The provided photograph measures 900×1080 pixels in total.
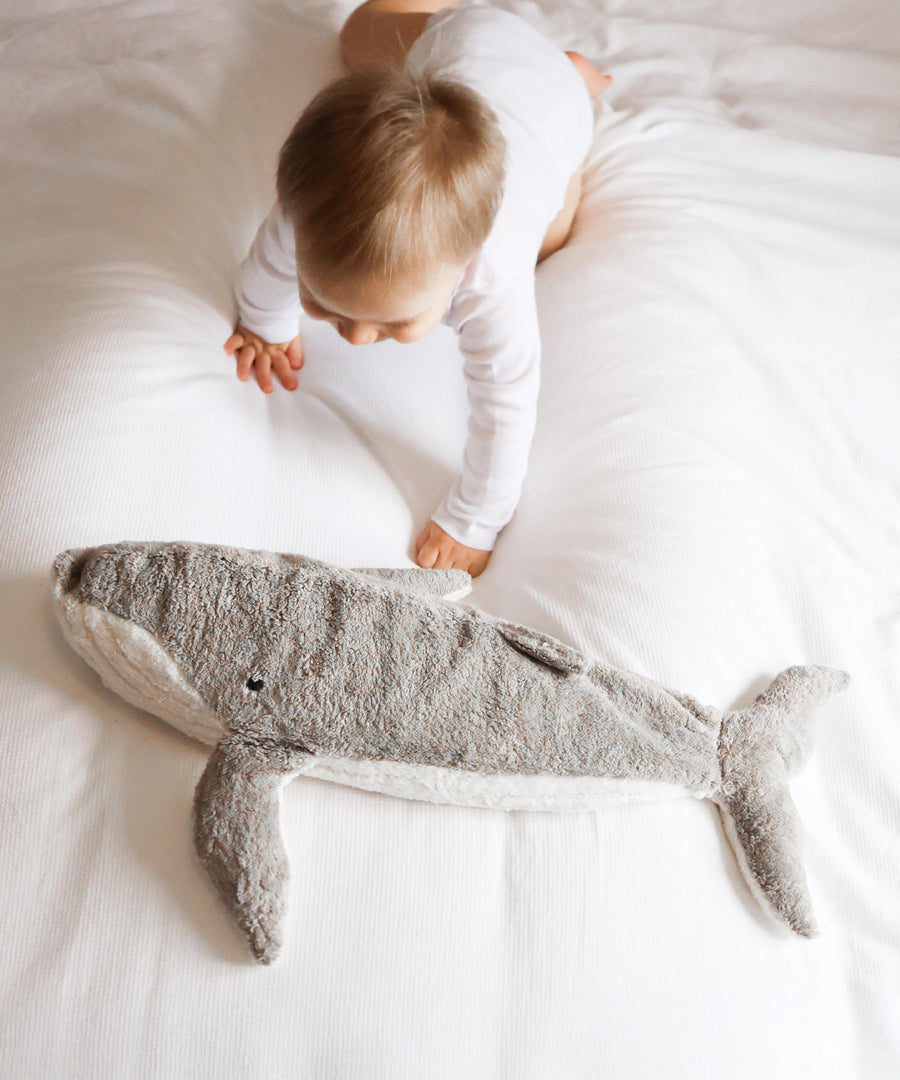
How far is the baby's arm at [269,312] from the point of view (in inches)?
31.6

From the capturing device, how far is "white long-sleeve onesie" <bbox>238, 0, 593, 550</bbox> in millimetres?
779

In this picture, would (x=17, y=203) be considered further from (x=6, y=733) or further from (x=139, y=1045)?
(x=139, y=1045)

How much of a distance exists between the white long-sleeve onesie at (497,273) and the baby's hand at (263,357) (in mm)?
13

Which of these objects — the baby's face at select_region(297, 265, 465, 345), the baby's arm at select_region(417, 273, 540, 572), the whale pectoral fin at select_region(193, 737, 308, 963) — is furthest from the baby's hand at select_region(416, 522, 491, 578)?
the whale pectoral fin at select_region(193, 737, 308, 963)

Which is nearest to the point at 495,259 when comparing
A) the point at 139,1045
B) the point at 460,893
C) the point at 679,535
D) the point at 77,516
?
the point at 679,535

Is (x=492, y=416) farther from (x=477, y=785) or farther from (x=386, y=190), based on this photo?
(x=477, y=785)

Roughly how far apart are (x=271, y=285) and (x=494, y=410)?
0.23 m

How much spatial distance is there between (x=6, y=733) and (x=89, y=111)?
0.70 metres

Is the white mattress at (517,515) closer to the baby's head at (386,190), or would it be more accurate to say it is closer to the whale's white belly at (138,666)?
the whale's white belly at (138,666)

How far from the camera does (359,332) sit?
2.32 ft

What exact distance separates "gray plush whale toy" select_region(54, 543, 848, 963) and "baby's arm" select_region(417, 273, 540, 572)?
189 millimetres

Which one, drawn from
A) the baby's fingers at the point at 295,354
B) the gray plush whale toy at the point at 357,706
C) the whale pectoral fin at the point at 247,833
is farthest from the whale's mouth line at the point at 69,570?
the baby's fingers at the point at 295,354

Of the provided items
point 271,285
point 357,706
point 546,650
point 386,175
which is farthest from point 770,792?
point 271,285

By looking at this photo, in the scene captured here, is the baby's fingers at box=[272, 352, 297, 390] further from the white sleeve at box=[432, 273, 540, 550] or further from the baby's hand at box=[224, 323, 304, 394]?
the white sleeve at box=[432, 273, 540, 550]
